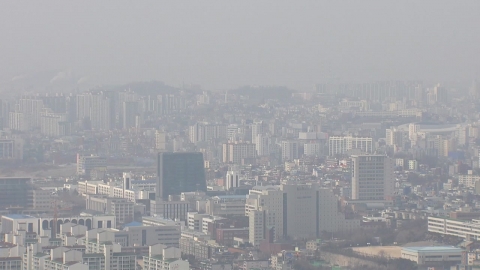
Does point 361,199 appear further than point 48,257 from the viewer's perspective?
Yes

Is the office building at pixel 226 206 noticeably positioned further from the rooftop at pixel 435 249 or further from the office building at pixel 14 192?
the rooftop at pixel 435 249

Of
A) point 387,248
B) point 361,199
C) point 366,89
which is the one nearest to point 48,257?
point 387,248

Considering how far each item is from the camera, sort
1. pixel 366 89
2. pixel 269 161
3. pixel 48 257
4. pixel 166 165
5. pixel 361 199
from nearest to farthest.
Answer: pixel 48 257 < pixel 361 199 < pixel 166 165 < pixel 269 161 < pixel 366 89

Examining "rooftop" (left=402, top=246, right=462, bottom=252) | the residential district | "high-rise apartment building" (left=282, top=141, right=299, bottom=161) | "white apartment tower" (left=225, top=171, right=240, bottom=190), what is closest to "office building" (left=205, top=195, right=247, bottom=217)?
the residential district

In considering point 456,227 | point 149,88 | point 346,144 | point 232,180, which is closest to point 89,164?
point 232,180

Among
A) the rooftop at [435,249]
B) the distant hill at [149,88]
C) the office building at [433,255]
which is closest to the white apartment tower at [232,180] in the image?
the distant hill at [149,88]

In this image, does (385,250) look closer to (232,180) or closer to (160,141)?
(232,180)

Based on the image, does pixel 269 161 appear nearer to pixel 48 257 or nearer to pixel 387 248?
pixel 387 248
